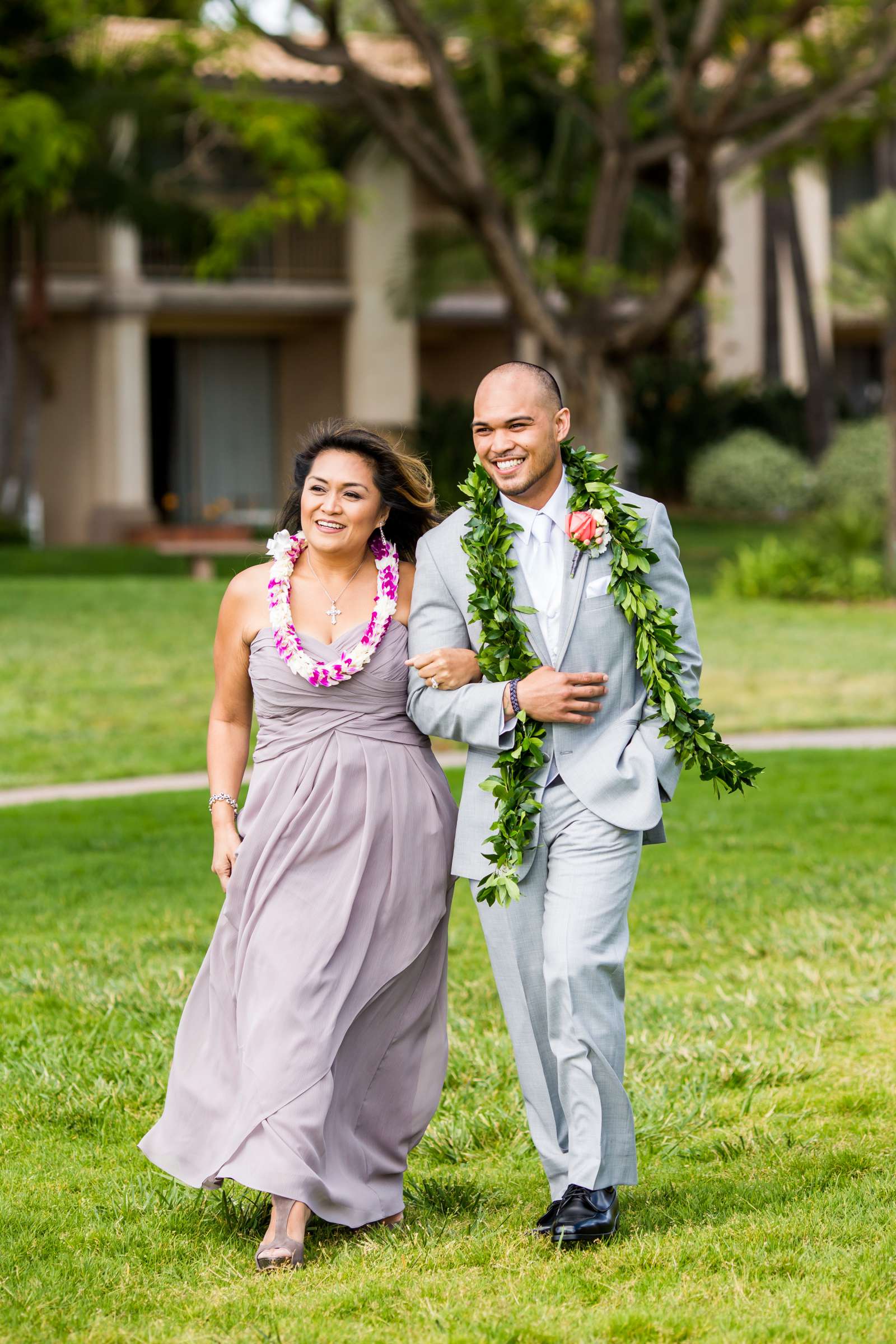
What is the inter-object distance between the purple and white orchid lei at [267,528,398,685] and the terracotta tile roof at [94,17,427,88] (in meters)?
13.5

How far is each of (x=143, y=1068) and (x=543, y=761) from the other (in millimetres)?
2225

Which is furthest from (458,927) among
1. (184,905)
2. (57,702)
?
(57,702)

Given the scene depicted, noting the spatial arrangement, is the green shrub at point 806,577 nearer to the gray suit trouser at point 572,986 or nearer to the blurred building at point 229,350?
the blurred building at point 229,350

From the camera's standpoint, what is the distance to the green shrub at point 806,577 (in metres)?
20.9

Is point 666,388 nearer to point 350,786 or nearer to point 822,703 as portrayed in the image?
point 822,703

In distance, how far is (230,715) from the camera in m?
4.61

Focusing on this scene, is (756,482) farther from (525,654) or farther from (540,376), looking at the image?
(525,654)

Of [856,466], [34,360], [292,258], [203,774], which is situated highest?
[292,258]

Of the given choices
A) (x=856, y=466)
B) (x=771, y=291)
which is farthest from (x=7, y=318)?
(x=771, y=291)

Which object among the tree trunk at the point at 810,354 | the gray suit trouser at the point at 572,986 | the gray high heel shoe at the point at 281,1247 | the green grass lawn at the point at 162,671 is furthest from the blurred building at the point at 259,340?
the gray high heel shoe at the point at 281,1247

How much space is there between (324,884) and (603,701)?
Answer: 2.57ft

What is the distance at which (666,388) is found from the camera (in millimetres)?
31562

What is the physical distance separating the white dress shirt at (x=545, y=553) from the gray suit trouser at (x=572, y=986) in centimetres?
38

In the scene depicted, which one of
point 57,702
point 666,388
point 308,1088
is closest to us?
point 308,1088
